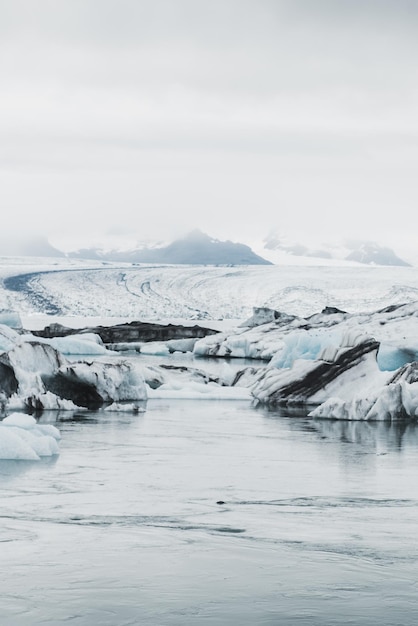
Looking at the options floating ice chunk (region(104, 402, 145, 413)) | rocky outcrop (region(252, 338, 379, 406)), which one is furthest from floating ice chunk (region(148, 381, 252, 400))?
floating ice chunk (region(104, 402, 145, 413))

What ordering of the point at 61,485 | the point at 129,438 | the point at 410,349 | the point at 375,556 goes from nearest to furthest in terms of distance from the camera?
the point at 375,556
the point at 61,485
the point at 129,438
the point at 410,349

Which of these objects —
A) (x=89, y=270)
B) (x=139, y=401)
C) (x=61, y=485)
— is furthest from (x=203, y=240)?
(x=61, y=485)

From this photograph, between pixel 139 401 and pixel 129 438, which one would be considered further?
pixel 139 401

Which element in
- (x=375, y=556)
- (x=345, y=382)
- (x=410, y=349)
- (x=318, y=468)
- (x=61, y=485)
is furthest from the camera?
(x=410, y=349)

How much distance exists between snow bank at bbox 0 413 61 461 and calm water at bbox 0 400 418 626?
0.56 ft

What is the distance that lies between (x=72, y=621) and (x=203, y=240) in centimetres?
8915

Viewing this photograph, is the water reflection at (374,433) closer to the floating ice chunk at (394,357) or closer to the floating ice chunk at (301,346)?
the floating ice chunk at (301,346)

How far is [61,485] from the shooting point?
589cm

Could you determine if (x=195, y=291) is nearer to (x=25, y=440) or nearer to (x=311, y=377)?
(x=311, y=377)

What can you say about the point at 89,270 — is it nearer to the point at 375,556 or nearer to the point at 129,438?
the point at 129,438

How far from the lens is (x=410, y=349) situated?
16562 millimetres

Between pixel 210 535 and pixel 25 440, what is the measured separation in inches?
114

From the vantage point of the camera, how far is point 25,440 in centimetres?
712

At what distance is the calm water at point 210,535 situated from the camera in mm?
3363
